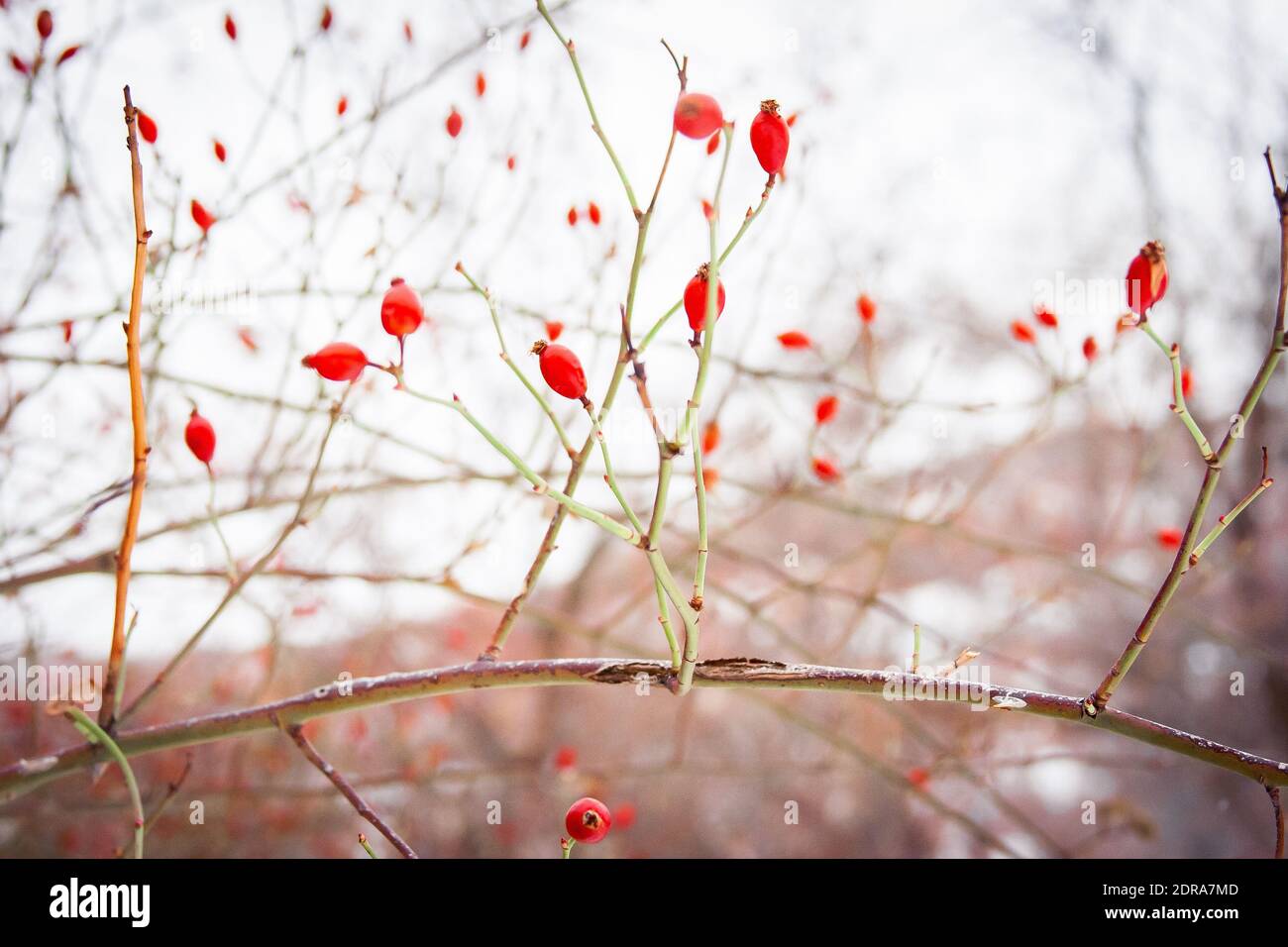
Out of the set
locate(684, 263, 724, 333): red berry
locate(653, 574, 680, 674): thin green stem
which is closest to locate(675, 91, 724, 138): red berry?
locate(684, 263, 724, 333): red berry

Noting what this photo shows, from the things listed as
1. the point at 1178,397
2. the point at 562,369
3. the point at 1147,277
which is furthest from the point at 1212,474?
the point at 562,369

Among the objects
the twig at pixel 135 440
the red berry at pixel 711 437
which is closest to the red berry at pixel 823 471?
the red berry at pixel 711 437

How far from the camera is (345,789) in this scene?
2.91 feet

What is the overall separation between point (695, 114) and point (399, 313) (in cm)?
31

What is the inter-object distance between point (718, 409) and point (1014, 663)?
2.49 feet

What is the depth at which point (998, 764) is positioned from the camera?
5.65 ft

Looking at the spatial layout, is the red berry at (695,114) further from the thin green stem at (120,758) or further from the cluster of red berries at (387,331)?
the thin green stem at (120,758)

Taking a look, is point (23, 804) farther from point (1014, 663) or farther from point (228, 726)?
point (1014, 663)

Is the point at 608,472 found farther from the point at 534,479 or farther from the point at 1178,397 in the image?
the point at 1178,397

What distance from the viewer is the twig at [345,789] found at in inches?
32.2

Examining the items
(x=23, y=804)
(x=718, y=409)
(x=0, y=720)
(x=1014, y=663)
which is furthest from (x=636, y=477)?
(x=0, y=720)

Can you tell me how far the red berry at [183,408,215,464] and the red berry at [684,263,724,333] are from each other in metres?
0.64
